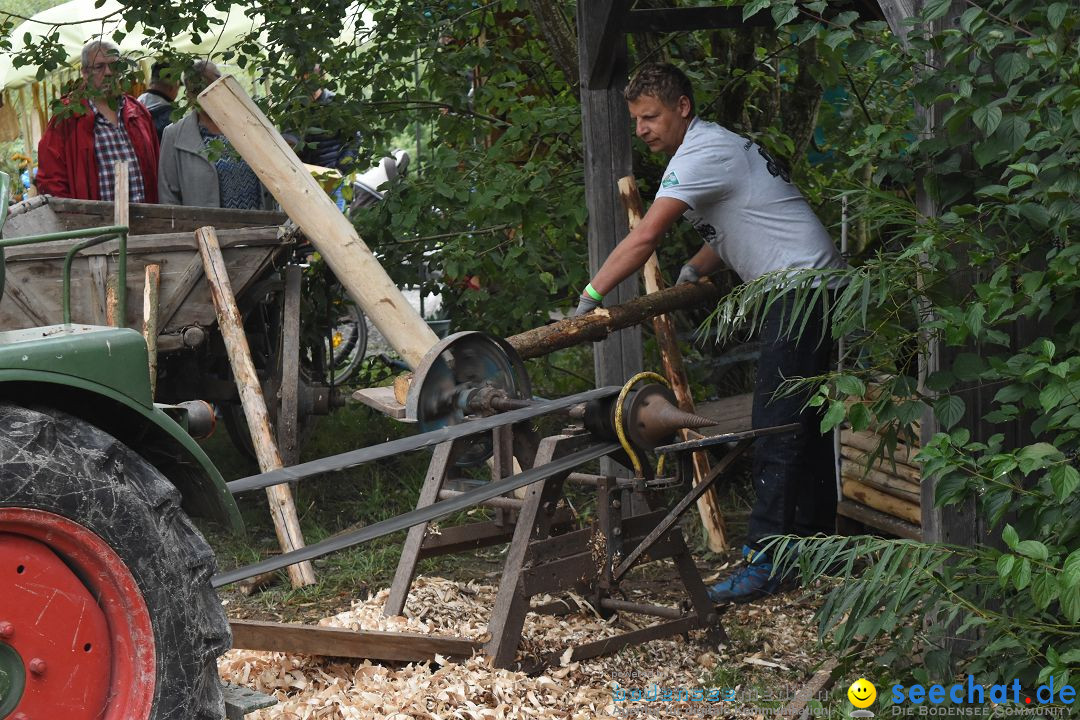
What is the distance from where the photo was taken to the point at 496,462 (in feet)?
14.3

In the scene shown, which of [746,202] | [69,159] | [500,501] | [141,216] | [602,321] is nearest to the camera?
[500,501]

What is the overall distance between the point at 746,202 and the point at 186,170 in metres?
3.95

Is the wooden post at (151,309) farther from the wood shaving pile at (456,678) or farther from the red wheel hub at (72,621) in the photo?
the red wheel hub at (72,621)

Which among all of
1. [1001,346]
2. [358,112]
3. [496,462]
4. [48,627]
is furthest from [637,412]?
[358,112]

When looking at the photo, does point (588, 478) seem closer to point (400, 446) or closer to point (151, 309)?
point (400, 446)

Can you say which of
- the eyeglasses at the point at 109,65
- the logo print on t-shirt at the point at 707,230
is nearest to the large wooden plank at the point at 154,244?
the eyeglasses at the point at 109,65

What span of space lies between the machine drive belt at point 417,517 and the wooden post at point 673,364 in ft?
5.43

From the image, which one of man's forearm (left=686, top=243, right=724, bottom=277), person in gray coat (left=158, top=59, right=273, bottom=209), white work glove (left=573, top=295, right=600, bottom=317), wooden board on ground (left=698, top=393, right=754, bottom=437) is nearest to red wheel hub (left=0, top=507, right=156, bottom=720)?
white work glove (left=573, top=295, right=600, bottom=317)

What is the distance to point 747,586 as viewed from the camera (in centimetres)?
482

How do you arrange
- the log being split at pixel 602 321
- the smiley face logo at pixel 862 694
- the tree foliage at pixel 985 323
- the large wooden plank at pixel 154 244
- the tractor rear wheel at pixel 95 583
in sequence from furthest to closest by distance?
the large wooden plank at pixel 154 244 → the log being split at pixel 602 321 → the smiley face logo at pixel 862 694 → the tree foliage at pixel 985 323 → the tractor rear wheel at pixel 95 583

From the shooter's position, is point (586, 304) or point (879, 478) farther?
point (879, 478)

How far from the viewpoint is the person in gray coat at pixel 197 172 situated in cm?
723

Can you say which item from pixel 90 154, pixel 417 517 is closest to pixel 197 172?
pixel 90 154

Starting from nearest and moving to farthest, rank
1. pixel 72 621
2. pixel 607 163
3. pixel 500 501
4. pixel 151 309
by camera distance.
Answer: pixel 72 621
pixel 500 501
pixel 607 163
pixel 151 309
